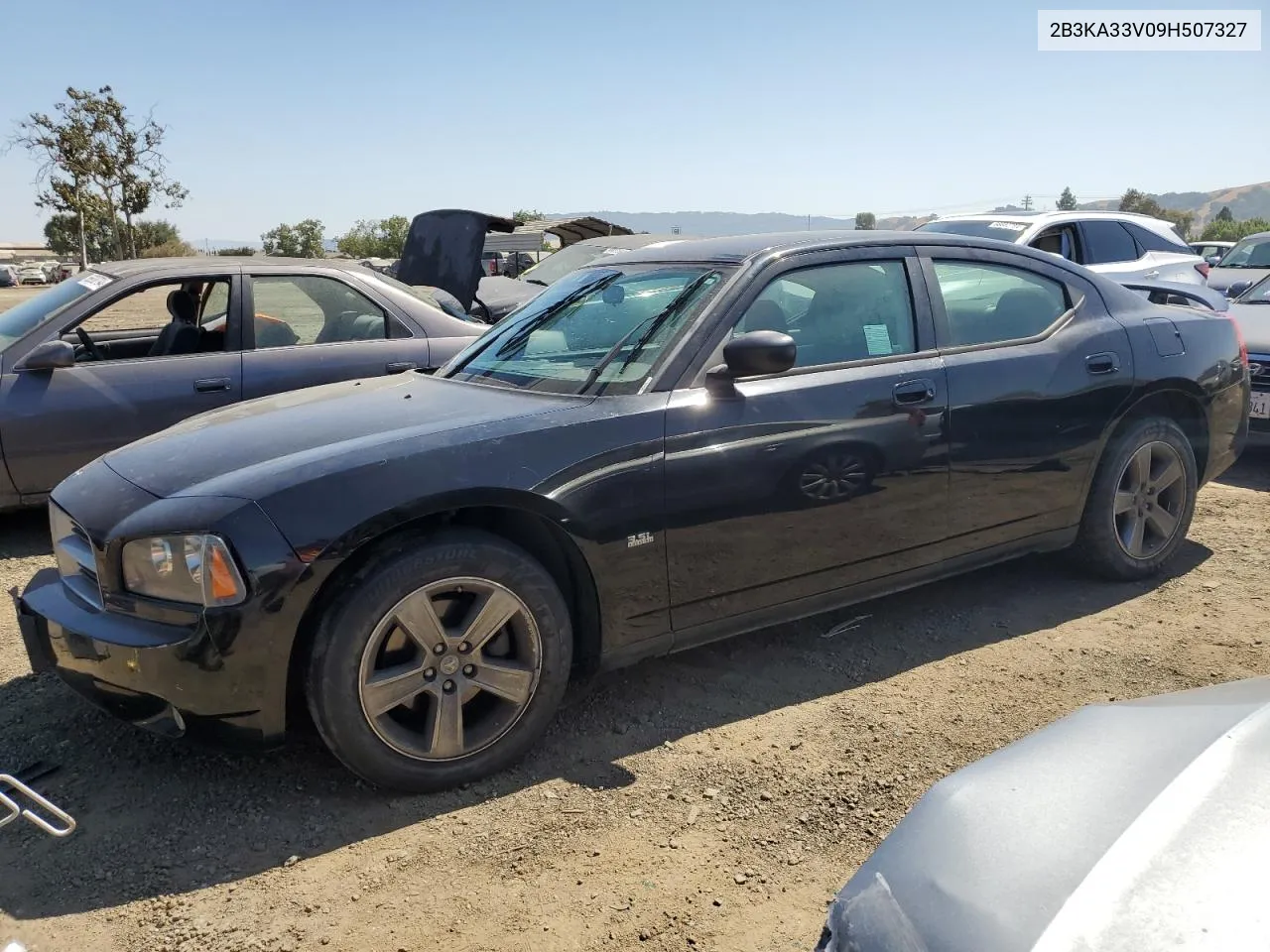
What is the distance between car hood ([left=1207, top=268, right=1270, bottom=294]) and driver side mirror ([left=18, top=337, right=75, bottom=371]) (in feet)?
36.5

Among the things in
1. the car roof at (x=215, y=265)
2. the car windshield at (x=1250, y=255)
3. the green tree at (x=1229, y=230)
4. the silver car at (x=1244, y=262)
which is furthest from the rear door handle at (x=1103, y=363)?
the green tree at (x=1229, y=230)

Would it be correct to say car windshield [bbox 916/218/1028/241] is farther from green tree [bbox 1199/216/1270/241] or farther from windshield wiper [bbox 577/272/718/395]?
green tree [bbox 1199/216/1270/241]

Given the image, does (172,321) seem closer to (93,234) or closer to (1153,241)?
(1153,241)

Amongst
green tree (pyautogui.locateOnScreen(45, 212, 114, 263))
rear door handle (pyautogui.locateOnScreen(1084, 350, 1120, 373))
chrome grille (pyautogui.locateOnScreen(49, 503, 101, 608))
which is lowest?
chrome grille (pyautogui.locateOnScreen(49, 503, 101, 608))

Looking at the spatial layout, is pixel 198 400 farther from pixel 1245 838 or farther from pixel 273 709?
pixel 1245 838

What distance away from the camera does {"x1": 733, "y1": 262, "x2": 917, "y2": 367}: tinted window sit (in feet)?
11.6

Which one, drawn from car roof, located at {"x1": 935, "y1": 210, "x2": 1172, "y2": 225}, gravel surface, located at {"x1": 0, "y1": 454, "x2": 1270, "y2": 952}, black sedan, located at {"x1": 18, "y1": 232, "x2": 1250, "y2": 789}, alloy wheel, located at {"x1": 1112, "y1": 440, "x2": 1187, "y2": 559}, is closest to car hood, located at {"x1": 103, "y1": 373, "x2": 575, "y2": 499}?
black sedan, located at {"x1": 18, "y1": 232, "x2": 1250, "y2": 789}

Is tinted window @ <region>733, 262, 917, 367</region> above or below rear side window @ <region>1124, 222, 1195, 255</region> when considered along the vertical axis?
below

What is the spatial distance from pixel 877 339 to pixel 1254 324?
16.0 ft

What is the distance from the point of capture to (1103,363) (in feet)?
13.6

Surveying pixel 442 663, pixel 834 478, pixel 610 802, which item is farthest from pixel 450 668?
pixel 834 478

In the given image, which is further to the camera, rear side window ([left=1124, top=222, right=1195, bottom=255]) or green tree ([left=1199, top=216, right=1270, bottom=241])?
green tree ([left=1199, top=216, right=1270, bottom=241])

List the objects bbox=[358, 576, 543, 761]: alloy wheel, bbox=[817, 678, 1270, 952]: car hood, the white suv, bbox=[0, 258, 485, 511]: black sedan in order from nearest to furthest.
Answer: bbox=[817, 678, 1270, 952]: car hood
bbox=[358, 576, 543, 761]: alloy wheel
bbox=[0, 258, 485, 511]: black sedan
the white suv

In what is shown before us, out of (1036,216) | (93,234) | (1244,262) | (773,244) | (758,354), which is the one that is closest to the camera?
(758,354)
